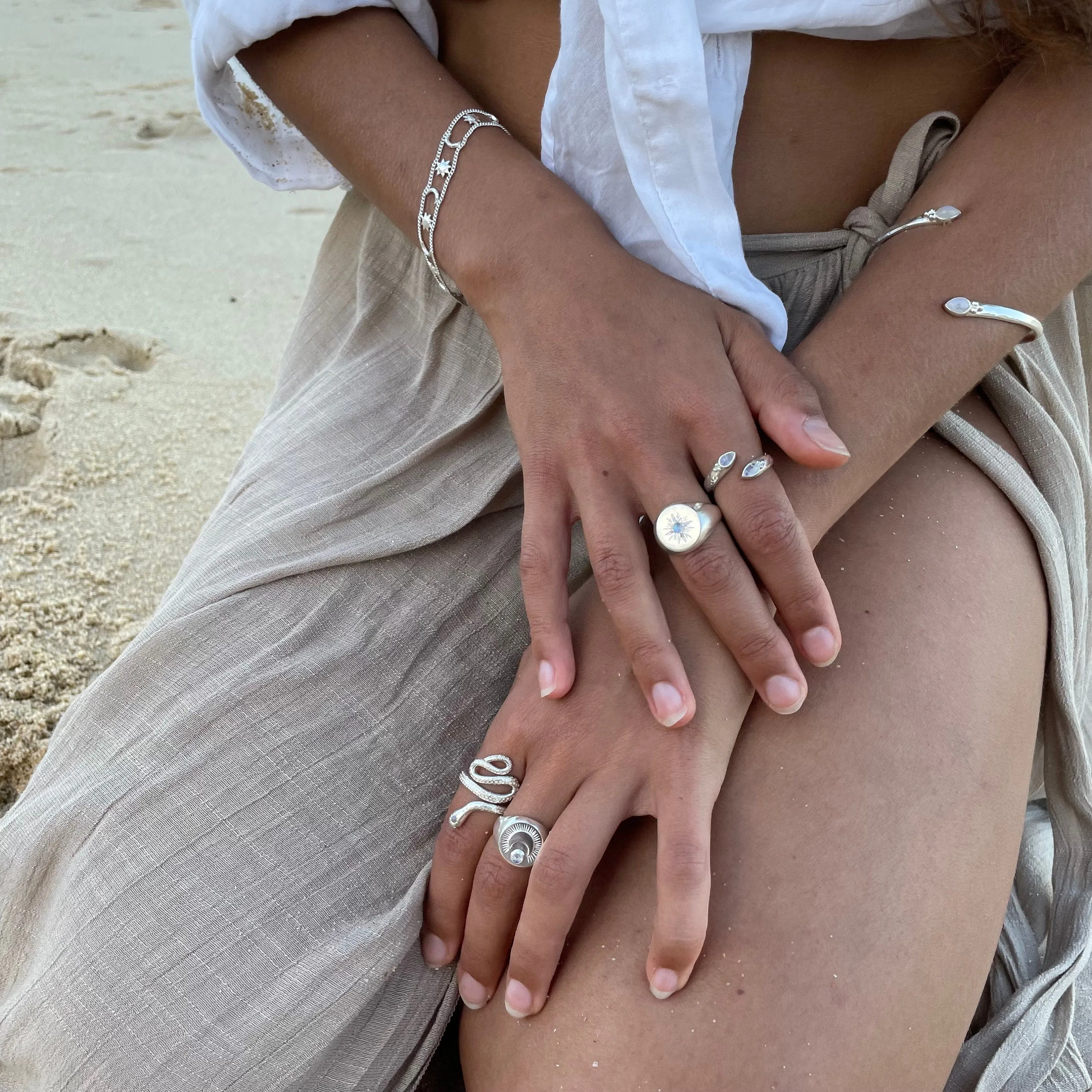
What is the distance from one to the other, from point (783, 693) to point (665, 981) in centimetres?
22

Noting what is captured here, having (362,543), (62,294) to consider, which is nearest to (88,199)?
(62,294)

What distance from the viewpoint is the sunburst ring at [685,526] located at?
0.79 metres

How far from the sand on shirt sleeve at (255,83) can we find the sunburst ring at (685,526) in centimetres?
61

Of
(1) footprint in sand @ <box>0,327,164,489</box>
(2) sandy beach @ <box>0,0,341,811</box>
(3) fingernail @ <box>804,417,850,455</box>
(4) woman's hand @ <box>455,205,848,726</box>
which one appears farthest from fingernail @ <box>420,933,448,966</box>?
(1) footprint in sand @ <box>0,327,164,489</box>

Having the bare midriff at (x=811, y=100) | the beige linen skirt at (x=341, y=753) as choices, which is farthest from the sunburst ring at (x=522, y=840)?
the bare midriff at (x=811, y=100)

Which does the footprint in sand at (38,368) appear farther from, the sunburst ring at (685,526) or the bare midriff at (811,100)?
the sunburst ring at (685,526)

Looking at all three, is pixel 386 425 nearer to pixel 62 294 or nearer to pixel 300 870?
pixel 300 870

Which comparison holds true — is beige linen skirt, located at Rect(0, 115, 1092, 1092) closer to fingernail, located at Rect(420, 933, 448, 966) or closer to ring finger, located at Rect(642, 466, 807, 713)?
fingernail, located at Rect(420, 933, 448, 966)

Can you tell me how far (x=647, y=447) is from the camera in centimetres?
83

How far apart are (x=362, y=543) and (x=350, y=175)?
388 millimetres

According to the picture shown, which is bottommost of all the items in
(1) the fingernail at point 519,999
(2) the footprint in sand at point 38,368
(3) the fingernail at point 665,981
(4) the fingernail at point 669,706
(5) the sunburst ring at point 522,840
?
(2) the footprint in sand at point 38,368

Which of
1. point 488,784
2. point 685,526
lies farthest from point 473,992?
point 685,526

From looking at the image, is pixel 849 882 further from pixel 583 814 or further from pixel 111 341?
pixel 111 341

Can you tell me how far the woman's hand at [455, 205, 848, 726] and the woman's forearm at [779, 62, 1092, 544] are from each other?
0.05 meters
